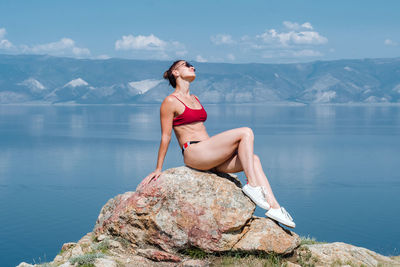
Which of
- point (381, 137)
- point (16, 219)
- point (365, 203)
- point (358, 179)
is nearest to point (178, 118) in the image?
point (16, 219)

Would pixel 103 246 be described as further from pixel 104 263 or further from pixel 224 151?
pixel 224 151

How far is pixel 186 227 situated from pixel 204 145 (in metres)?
1.28

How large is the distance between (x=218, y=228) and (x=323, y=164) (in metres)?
48.9

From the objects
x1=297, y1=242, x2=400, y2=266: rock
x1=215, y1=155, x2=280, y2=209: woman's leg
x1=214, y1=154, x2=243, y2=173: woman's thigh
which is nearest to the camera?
x1=215, y1=155, x2=280, y2=209: woman's leg

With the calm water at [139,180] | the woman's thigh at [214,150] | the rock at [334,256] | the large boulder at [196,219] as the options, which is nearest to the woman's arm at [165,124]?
the large boulder at [196,219]

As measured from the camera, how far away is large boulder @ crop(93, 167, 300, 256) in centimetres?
715

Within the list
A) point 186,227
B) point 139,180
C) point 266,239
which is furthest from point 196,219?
point 139,180

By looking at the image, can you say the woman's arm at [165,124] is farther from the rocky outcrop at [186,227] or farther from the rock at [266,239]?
the rock at [266,239]

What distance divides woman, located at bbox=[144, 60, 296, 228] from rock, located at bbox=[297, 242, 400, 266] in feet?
2.94

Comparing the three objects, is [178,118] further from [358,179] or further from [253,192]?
[358,179]

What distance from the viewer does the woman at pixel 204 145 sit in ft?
23.4

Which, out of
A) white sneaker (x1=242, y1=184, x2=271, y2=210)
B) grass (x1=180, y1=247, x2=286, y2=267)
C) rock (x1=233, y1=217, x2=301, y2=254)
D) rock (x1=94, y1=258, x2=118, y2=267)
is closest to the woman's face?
white sneaker (x1=242, y1=184, x2=271, y2=210)

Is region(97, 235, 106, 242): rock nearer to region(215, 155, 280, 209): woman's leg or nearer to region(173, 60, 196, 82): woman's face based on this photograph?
region(215, 155, 280, 209): woman's leg

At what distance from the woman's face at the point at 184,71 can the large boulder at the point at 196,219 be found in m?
1.52
